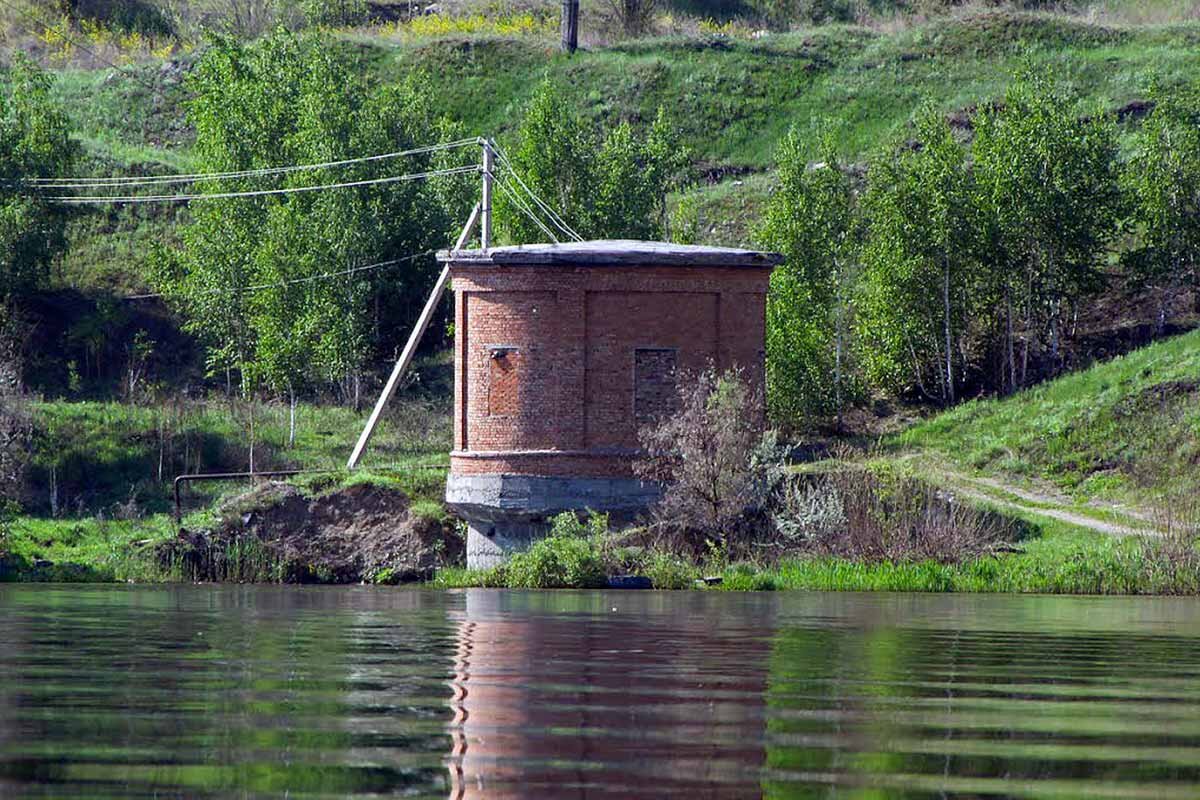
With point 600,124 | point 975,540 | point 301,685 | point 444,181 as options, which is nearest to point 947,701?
point 301,685

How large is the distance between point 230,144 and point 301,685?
4028 cm

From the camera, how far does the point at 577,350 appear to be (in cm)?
3531

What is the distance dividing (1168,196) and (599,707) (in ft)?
122

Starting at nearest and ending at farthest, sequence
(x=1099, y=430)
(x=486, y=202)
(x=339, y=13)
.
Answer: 1. (x=486, y=202)
2. (x=1099, y=430)
3. (x=339, y=13)

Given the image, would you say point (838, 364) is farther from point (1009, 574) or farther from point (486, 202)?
point (1009, 574)

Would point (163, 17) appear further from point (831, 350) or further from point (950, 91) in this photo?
point (831, 350)

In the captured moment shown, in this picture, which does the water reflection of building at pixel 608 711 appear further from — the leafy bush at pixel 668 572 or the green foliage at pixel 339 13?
the green foliage at pixel 339 13

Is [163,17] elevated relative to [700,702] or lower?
elevated

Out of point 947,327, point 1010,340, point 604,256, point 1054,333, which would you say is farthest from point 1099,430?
point 604,256

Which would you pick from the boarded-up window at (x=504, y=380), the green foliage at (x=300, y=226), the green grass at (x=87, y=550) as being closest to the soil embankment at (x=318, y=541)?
the green grass at (x=87, y=550)

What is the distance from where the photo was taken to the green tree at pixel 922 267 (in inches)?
1828

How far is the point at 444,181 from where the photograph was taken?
176ft

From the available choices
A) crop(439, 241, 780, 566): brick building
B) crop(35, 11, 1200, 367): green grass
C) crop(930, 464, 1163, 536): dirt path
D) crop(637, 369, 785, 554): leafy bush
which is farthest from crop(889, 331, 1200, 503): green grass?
crop(35, 11, 1200, 367): green grass

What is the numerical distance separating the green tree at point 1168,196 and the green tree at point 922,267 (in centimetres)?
414
